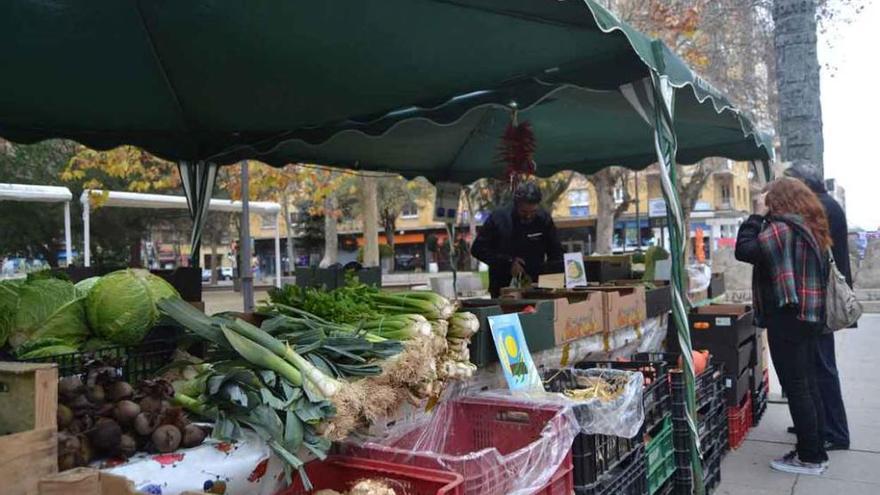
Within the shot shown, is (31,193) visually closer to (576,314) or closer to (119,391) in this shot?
(576,314)

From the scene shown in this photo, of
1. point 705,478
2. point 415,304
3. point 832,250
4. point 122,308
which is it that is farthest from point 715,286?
point 122,308

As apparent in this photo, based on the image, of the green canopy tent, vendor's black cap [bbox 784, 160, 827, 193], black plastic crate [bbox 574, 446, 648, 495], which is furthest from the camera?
vendor's black cap [bbox 784, 160, 827, 193]

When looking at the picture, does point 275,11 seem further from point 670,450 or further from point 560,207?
point 560,207

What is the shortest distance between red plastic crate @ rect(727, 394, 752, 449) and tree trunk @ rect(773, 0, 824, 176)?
367 cm

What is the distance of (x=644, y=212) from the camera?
162ft

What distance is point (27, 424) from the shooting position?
1573 mm

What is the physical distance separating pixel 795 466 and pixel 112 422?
4612 mm

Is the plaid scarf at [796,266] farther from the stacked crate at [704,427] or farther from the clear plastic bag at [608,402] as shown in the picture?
the clear plastic bag at [608,402]

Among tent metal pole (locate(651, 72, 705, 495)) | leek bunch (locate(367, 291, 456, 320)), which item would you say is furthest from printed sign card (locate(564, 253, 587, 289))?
leek bunch (locate(367, 291, 456, 320))

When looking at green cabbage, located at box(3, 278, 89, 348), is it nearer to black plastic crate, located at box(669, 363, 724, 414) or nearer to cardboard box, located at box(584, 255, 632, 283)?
black plastic crate, located at box(669, 363, 724, 414)

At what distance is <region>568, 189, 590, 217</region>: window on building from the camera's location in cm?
5031

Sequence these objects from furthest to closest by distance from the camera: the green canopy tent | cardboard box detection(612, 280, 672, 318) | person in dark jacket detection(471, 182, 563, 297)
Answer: person in dark jacket detection(471, 182, 563, 297) < cardboard box detection(612, 280, 672, 318) < the green canopy tent

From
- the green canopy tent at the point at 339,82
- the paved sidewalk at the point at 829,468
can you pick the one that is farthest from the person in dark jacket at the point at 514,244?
the paved sidewalk at the point at 829,468

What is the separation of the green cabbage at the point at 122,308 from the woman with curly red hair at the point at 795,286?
387 cm
